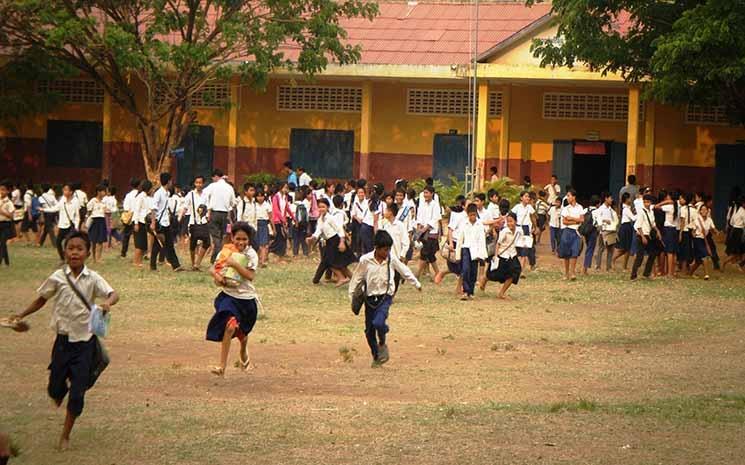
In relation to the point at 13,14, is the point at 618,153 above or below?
below

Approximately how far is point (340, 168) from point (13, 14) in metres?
10.9

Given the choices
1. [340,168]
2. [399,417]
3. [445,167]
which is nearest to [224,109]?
[340,168]

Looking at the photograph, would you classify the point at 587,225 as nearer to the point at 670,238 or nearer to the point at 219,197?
the point at 670,238

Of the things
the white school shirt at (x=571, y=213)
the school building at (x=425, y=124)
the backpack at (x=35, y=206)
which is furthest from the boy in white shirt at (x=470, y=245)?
the school building at (x=425, y=124)

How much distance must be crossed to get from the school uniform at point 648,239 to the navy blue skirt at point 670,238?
36 centimetres

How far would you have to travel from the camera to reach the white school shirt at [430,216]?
73.5 feet

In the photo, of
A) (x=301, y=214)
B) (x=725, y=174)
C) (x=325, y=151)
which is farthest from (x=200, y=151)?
(x=725, y=174)

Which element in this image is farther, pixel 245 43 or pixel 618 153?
pixel 618 153

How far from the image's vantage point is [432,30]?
36.3 metres

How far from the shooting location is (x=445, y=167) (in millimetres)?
37188

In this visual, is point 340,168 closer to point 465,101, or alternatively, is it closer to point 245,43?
point 465,101

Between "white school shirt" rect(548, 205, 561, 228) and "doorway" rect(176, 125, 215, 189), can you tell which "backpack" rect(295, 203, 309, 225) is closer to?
"white school shirt" rect(548, 205, 561, 228)

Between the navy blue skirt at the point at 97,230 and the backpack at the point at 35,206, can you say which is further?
the backpack at the point at 35,206

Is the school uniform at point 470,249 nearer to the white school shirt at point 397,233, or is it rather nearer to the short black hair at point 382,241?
the white school shirt at point 397,233
